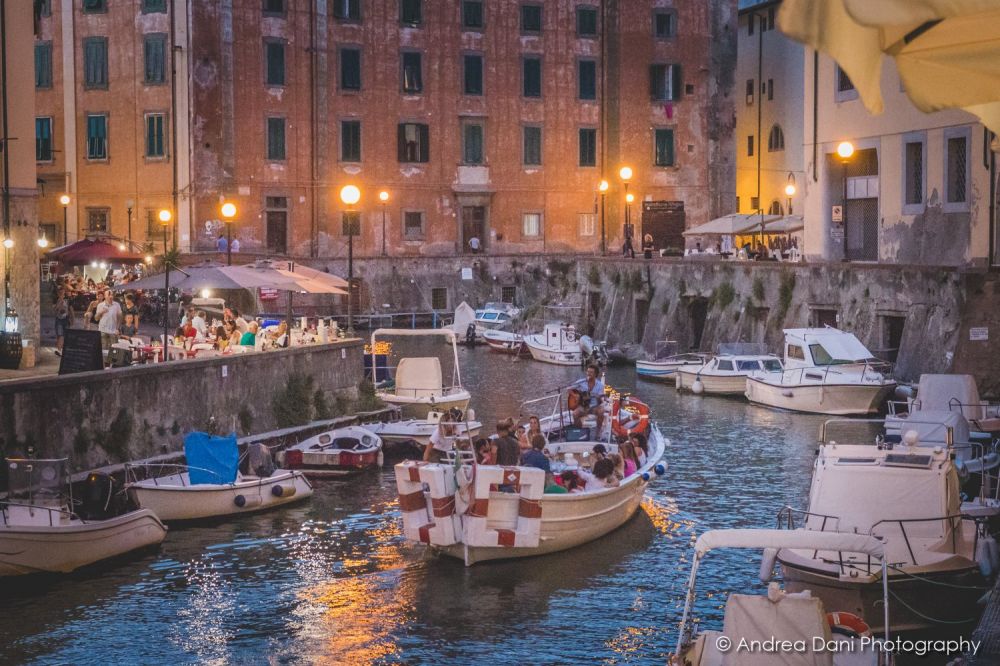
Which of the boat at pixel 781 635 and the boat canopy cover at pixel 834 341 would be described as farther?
the boat canopy cover at pixel 834 341

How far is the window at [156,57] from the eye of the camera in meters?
53.3

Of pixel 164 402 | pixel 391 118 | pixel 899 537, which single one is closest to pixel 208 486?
pixel 164 402

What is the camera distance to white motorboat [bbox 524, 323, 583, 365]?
149 feet

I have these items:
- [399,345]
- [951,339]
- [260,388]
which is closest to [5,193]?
[260,388]

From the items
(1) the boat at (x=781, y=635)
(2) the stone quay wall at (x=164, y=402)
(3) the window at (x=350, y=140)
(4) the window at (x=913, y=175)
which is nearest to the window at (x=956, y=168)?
(4) the window at (x=913, y=175)

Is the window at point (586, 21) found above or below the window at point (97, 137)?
above

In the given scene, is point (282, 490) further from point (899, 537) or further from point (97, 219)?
point (97, 219)

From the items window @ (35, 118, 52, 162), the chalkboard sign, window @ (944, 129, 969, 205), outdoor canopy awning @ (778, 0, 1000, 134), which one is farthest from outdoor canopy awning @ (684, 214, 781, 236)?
outdoor canopy awning @ (778, 0, 1000, 134)

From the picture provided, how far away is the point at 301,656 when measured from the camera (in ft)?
49.4

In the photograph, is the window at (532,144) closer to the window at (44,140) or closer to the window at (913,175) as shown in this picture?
the window at (44,140)

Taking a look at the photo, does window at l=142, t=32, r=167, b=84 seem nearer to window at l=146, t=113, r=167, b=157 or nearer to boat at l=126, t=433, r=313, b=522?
window at l=146, t=113, r=167, b=157

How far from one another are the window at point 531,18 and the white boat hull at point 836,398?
28441 mm

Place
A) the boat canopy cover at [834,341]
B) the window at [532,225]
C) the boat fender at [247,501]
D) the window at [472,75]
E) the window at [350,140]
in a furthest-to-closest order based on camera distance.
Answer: the window at [532,225], the window at [472,75], the window at [350,140], the boat canopy cover at [834,341], the boat fender at [247,501]

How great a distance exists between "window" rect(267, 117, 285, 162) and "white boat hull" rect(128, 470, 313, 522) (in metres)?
34.1
